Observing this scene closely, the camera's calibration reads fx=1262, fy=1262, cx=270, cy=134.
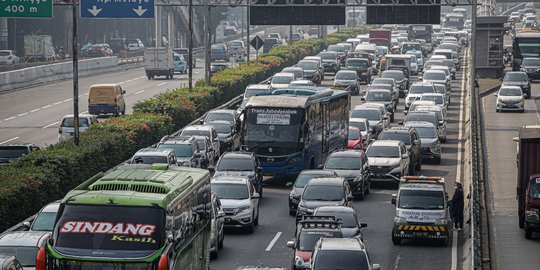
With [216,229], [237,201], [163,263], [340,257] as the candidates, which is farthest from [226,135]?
[163,263]

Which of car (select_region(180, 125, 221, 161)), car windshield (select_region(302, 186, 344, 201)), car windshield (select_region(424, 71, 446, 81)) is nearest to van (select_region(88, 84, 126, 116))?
car (select_region(180, 125, 221, 161))

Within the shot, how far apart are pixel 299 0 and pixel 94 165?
24.0 m

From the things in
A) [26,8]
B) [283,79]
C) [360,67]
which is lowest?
[283,79]

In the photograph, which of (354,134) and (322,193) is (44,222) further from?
(354,134)

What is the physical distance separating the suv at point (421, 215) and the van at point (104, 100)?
33.0 metres

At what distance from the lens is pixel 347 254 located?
84.8 ft

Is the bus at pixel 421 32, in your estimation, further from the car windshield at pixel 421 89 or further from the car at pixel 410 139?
the car at pixel 410 139

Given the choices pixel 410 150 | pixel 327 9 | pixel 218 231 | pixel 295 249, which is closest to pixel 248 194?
pixel 218 231

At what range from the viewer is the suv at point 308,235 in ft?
91.1

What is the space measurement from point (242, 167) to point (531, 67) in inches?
1993

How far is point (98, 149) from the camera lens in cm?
4100

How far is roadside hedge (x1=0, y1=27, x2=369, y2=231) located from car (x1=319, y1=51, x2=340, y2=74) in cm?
1968

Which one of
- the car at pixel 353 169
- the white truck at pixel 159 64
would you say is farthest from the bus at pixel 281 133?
the white truck at pixel 159 64

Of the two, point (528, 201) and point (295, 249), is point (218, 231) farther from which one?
point (528, 201)
